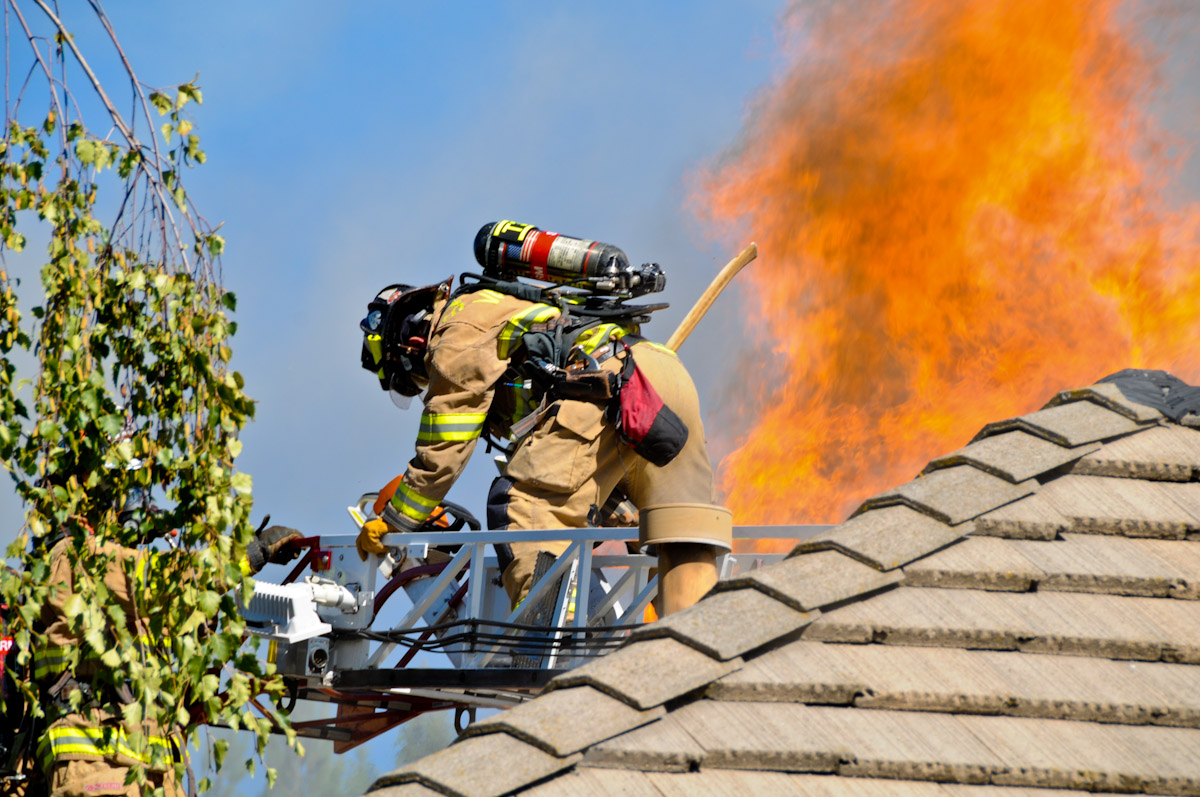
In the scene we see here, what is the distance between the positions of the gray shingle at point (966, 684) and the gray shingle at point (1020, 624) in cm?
3

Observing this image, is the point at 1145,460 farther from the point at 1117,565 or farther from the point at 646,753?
the point at 646,753

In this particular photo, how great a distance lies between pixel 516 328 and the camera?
727 centimetres

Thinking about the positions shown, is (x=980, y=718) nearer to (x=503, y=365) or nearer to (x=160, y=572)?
(x=160, y=572)

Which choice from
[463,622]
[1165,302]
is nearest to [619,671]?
[463,622]

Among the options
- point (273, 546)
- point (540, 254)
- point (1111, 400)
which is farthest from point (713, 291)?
point (1111, 400)

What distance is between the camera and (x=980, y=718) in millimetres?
2746

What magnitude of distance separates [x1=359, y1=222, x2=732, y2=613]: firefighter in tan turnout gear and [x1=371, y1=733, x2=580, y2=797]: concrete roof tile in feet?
13.9

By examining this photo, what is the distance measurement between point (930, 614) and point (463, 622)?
390 cm

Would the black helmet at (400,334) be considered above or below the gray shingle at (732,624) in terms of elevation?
above

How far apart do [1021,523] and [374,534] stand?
484 cm

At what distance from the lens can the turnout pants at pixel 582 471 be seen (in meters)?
6.97

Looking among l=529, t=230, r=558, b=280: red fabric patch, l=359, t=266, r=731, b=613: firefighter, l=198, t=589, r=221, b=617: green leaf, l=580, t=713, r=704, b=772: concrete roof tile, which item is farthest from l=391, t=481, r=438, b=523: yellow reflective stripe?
l=580, t=713, r=704, b=772: concrete roof tile

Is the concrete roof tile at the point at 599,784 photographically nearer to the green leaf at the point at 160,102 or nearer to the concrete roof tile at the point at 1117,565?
the concrete roof tile at the point at 1117,565

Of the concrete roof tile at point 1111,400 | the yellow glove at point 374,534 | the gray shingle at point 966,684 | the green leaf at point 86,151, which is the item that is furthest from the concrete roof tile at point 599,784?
the yellow glove at point 374,534
